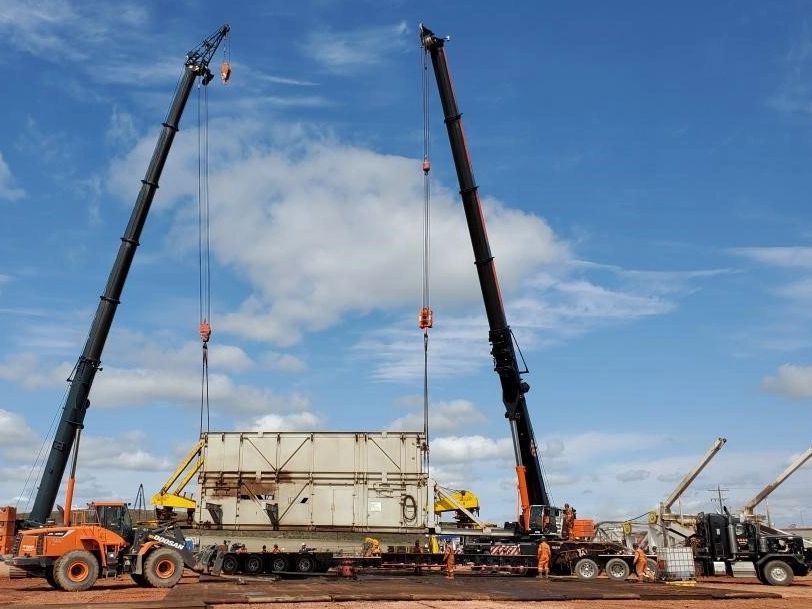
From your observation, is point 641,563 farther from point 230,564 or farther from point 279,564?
point 230,564

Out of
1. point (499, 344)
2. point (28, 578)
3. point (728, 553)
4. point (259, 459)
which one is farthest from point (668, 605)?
point (28, 578)

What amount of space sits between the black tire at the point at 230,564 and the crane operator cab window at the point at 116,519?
527cm

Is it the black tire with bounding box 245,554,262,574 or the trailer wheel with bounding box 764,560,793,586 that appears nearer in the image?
the trailer wheel with bounding box 764,560,793,586

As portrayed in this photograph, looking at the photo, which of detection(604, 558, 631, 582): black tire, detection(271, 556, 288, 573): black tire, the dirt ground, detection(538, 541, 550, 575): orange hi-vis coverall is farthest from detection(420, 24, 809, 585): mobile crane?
detection(271, 556, 288, 573): black tire

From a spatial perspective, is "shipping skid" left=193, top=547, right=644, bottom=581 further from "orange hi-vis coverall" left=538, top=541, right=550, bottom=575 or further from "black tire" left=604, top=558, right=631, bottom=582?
"orange hi-vis coverall" left=538, top=541, right=550, bottom=575

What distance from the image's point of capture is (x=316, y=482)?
30.1 m

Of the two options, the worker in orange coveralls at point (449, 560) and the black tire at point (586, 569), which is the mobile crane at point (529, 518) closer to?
the black tire at point (586, 569)

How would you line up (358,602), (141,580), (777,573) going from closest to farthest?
1. (358,602)
2. (141,580)
3. (777,573)

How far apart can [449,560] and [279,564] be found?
6161 mm

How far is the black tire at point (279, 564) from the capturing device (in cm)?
2783

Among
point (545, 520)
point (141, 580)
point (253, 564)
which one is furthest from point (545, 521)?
point (141, 580)

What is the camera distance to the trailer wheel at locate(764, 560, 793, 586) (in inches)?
990

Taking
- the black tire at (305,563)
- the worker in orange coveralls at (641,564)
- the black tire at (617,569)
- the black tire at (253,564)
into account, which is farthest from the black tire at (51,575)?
the worker in orange coveralls at (641,564)

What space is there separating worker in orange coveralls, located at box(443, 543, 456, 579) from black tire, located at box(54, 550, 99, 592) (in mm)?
11518
